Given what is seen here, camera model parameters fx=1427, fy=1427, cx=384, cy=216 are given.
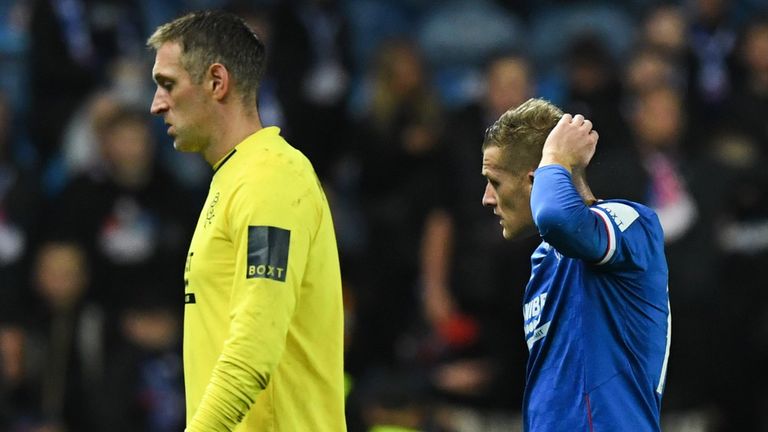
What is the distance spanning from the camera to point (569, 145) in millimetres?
4082

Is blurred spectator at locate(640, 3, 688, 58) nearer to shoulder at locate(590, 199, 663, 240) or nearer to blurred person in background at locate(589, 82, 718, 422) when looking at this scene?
blurred person in background at locate(589, 82, 718, 422)

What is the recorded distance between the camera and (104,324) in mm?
9391

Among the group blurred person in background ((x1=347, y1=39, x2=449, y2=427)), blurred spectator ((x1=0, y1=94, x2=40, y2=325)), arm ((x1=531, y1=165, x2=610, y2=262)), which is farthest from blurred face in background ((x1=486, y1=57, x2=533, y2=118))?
arm ((x1=531, y1=165, x2=610, y2=262))

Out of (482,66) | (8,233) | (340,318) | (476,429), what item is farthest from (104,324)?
(340,318)

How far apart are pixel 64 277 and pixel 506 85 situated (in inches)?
125

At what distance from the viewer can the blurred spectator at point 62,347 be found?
364 inches

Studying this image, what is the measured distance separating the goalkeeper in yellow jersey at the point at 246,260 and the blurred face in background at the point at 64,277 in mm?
5263

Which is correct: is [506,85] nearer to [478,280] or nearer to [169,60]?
[478,280]

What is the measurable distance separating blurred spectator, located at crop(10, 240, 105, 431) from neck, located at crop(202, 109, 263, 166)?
5168 millimetres

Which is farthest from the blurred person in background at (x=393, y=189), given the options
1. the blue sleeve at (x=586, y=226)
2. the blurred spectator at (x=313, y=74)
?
the blue sleeve at (x=586, y=226)

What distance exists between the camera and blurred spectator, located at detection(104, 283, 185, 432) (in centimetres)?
907

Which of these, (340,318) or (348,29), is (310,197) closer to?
(340,318)

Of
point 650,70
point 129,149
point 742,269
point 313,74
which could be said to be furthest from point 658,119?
point 129,149

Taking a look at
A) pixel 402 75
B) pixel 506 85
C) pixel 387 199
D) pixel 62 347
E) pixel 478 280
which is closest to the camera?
pixel 478 280
